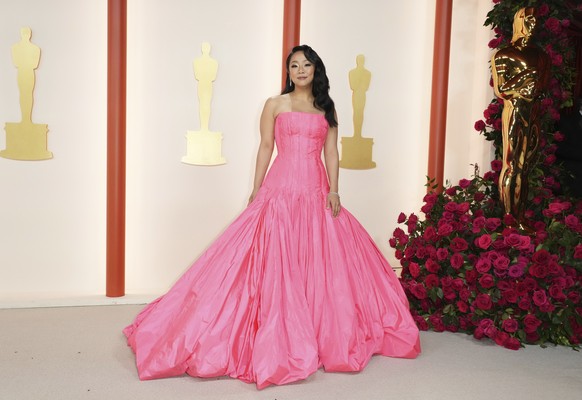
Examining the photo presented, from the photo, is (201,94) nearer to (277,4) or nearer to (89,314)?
(277,4)

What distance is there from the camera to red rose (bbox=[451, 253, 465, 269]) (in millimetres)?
3627

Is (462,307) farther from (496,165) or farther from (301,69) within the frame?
(301,69)

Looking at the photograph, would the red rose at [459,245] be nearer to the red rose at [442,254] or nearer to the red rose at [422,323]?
the red rose at [442,254]

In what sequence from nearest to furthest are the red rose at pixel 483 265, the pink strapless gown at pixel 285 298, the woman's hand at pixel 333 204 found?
the pink strapless gown at pixel 285 298
the woman's hand at pixel 333 204
the red rose at pixel 483 265

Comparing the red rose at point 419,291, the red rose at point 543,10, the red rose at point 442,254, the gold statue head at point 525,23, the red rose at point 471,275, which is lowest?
the red rose at point 419,291

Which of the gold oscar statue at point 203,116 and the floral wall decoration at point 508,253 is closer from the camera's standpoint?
the floral wall decoration at point 508,253

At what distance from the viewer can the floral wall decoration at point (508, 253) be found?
3.44 metres

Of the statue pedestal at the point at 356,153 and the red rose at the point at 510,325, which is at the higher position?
the statue pedestal at the point at 356,153

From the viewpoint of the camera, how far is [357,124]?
498 centimetres

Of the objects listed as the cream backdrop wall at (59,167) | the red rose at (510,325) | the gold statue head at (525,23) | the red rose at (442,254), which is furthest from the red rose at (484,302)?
the cream backdrop wall at (59,167)

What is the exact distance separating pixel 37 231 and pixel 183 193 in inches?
43.1

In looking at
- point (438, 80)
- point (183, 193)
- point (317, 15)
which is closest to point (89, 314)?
point (183, 193)

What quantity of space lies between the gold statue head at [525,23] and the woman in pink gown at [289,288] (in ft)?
4.61

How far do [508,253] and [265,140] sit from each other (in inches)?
64.5
